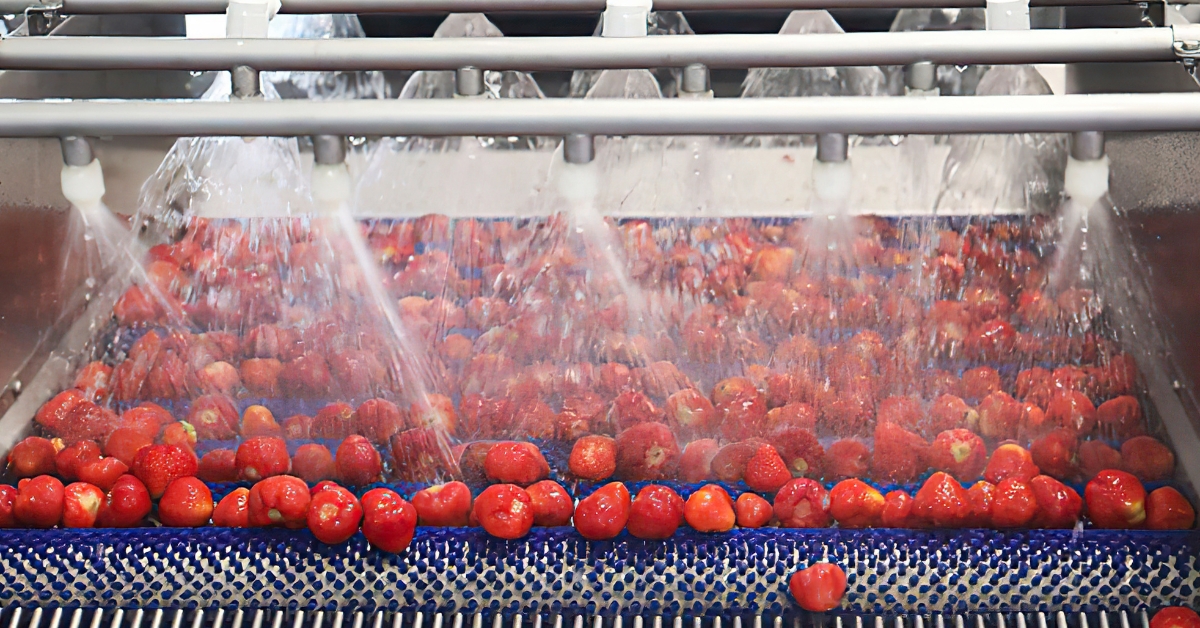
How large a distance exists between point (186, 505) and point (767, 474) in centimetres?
77

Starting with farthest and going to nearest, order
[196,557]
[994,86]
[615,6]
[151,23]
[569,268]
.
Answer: [151,23] < [994,86] < [615,6] < [569,268] < [196,557]

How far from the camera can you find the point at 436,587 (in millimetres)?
1332

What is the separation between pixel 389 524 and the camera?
132 centimetres

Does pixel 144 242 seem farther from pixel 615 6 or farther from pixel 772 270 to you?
pixel 772 270

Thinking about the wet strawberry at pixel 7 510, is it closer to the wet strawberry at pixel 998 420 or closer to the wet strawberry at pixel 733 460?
the wet strawberry at pixel 733 460

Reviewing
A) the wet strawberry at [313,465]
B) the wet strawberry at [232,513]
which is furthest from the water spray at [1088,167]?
the wet strawberry at [232,513]

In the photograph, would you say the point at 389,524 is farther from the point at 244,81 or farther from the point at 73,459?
the point at 244,81

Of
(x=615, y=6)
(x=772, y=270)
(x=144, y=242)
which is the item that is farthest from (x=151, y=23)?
(x=772, y=270)

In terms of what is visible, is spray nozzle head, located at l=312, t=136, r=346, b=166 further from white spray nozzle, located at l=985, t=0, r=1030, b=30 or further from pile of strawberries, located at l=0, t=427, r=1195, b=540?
white spray nozzle, located at l=985, t=0, r=1030, b=30

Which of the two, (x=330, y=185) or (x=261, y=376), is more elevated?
(x=330, y=185)

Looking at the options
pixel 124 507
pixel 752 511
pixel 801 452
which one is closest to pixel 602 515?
pixel 752 511

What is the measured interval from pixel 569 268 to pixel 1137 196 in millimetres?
824

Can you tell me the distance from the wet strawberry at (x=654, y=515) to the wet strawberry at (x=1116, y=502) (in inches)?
21.5

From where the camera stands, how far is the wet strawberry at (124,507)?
138cm
